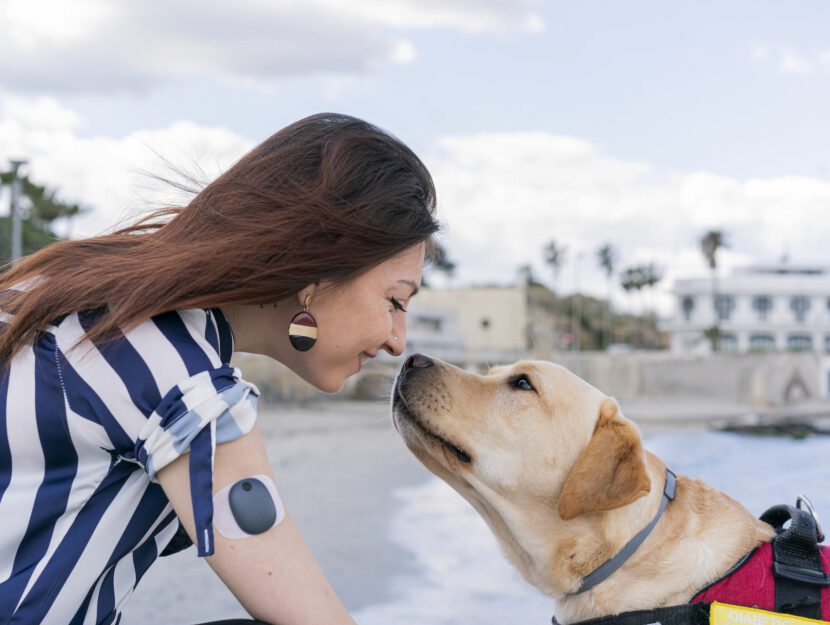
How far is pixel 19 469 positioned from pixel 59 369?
0.24 meters

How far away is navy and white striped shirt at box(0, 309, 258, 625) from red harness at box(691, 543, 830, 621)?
1.50 m

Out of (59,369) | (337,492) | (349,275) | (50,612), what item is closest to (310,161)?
(349,275)

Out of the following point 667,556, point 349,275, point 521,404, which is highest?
point 349,275

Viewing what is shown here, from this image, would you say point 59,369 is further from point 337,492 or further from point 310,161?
point 337,492

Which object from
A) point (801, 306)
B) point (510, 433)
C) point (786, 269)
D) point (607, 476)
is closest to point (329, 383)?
point (510, 433)

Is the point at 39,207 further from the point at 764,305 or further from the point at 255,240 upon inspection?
the point at 764,305

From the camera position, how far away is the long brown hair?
5.86ft

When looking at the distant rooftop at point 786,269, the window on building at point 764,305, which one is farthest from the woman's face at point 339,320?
the distant rooftop at point 786,269

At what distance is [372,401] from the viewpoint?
42.7 meters

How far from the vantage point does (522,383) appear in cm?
297

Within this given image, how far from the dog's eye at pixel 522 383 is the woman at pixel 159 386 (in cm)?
104

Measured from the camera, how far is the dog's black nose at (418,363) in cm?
295

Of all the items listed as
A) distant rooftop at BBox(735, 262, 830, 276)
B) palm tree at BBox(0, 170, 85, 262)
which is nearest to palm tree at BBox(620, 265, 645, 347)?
distant rooftop at BBox(735, 262, 830, 276)

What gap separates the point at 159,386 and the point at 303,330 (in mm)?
618
